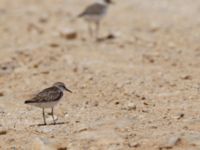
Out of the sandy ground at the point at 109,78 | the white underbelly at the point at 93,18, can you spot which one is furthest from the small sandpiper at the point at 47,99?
the white underbelly at the point at 93,18

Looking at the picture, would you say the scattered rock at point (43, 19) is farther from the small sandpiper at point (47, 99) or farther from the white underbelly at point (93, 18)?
the small sandpiper at point (47, 99)

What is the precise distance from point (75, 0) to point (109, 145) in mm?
19014

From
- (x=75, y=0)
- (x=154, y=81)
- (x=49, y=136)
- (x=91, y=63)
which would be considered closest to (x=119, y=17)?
(x=75, y=0)

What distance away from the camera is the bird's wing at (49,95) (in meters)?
12.1

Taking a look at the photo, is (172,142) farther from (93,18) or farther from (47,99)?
(93,18)

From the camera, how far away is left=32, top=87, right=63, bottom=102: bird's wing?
39.8 feet

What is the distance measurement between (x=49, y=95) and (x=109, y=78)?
10.3ft

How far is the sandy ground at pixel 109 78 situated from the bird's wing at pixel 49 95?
351 millimetres

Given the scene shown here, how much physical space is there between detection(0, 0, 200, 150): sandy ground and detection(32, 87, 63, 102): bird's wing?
351mm

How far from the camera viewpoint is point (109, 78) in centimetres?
1525

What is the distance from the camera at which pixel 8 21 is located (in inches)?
950

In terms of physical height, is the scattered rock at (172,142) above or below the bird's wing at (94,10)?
below

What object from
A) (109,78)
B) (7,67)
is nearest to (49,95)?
(109,78)

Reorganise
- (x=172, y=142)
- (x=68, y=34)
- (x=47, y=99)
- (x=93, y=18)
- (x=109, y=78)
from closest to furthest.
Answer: (x=172, y=142) → (x=47, y=99) → (x=109, y=78) → (x=68, y=34) → (x=93, y=18)
